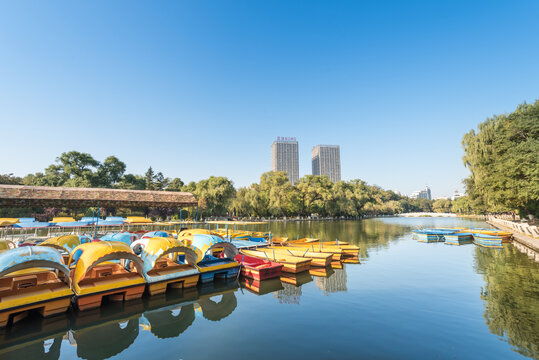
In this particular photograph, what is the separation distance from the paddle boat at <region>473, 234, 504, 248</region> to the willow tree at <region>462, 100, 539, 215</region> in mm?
5283

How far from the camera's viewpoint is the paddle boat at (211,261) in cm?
1481

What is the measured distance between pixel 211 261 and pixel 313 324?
8.71m

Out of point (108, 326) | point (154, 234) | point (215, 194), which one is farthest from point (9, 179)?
point (108, 326)

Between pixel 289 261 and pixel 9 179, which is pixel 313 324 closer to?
pixel 289 261

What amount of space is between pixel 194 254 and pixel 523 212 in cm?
5313

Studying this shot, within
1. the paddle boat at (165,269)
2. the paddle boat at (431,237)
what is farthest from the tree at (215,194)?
the paddle boat at (165,269)

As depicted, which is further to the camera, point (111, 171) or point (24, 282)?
point (111, 171)

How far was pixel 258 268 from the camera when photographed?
1502cm

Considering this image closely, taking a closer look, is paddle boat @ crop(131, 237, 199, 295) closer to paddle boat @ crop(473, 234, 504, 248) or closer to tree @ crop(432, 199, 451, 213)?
paddle boat @ crop(473, 234, 504, 248)

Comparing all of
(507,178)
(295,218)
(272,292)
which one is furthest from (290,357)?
(295,218)

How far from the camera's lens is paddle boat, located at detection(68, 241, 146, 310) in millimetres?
10336

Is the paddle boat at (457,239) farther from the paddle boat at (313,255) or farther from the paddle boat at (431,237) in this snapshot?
the paddle boat at (313,255)

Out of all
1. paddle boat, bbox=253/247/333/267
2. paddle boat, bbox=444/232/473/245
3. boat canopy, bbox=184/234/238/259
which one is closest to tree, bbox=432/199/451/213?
paddle boat, bbox=444/232/473/245

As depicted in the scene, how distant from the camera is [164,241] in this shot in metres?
13.0
